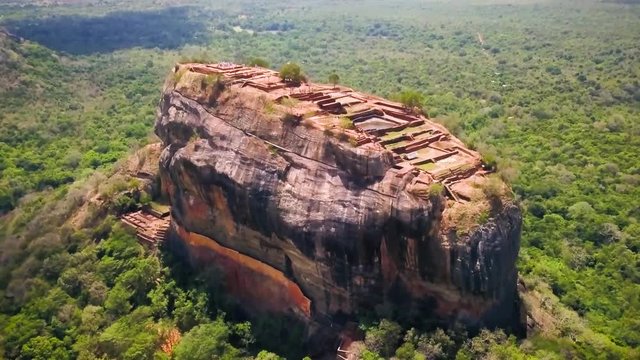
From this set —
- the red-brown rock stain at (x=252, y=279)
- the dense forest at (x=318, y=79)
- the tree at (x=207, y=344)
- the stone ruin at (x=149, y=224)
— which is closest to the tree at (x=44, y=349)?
the dense forest at (x=318, y=79)

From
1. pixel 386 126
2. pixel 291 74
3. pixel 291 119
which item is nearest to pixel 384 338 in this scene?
pixel 386 126

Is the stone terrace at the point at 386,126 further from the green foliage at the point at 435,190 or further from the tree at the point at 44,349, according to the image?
the tree at the point at 44,349

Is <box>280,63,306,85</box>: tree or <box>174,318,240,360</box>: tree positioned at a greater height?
<box>280,63,306,85</box>: tree

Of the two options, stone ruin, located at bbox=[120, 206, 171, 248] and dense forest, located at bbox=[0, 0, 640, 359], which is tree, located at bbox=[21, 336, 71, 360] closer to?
dense forest, located at bbox=[0, 0, 640, 359]

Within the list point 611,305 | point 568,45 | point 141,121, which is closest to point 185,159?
point 611,305

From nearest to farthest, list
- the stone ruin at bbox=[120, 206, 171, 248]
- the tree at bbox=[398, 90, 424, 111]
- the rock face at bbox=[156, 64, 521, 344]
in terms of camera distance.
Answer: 1. the rock face at bbox=[156, 64, 521, 344]
2. the tree at bbox=[398, 90, 424, 111]
3. the stone ruin at bbox=[120, 206, 171, 248]

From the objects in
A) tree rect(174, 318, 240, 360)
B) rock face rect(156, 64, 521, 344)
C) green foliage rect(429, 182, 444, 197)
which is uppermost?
green foliage rect(429, 182, 444, 197)

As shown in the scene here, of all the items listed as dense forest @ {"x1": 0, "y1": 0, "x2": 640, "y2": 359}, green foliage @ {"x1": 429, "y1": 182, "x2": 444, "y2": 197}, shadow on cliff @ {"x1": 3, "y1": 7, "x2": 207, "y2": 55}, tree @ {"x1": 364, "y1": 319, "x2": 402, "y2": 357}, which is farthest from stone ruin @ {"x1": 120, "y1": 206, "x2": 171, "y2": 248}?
shadow on cliff @ {"x1": 3, "y1": 7, "x2": 207, "y2": 55}
